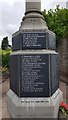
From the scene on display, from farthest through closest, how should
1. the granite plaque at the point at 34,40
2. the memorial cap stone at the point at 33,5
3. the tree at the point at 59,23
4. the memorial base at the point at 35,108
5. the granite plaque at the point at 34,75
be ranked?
the tree at the point at 59,23 → the memorial cap stone at the point at 33,5 → the granite plaque at the point at 34,40 → the granite plaque at the point at 34,75 → the memorial base at the point at 35,108

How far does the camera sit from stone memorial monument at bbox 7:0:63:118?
7316 mm

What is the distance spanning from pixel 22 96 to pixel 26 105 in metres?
0.43

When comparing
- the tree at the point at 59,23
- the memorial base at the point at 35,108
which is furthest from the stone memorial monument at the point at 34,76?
the tree at the point at 59,23

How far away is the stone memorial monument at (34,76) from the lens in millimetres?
7316

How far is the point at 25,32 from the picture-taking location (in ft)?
25.6

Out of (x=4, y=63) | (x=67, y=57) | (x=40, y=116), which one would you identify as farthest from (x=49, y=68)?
(x=4, y=63)

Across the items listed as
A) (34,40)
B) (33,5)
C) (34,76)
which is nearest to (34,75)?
(34,76)

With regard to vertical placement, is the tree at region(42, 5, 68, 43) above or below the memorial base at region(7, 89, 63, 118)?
above

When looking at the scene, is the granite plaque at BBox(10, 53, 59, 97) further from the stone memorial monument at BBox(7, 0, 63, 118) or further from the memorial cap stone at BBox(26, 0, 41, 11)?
the memorial cap stone at BBox(26, 0, 41, 11)

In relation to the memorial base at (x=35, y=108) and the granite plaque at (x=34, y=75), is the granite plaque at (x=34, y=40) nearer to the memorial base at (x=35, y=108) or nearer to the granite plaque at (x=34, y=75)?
the granite plaque at (x=34, y=75)

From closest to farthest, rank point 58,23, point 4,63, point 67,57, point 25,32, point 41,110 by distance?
point 41,110 → point 25,32 → point 67,57 → point 58,23 → point 4,63

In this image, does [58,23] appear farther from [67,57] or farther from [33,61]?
[33,61]

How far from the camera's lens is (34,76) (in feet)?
25.0

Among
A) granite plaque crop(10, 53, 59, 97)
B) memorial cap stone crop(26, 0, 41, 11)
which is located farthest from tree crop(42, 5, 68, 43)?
granite plaque crop(10, 53, 59, 97)
